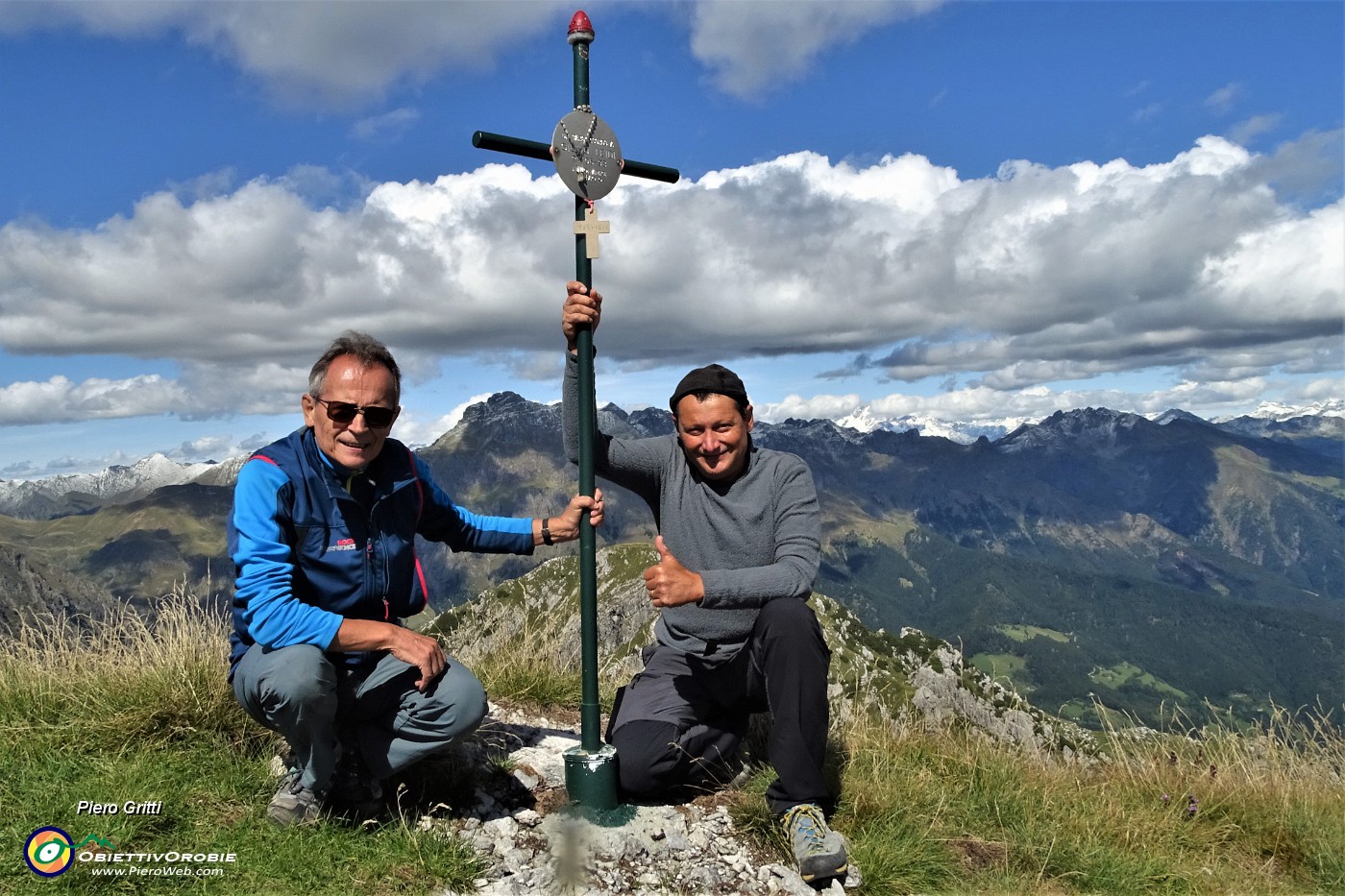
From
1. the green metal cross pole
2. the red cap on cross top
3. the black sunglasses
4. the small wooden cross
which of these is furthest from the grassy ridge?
the red cap on cross top

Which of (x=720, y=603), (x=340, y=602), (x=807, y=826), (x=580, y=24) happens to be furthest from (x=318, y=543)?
(x=580, y=24)

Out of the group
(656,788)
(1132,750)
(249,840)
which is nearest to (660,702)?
(656,788)

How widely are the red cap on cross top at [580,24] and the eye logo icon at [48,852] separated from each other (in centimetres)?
601

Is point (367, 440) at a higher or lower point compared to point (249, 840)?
higher

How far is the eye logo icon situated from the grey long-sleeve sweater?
3828 millimetres

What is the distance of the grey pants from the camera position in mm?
5043

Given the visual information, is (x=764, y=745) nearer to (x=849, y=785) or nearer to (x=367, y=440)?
(x=849, y=785)

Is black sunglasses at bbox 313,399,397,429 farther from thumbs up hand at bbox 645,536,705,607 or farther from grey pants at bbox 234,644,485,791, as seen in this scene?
thumbs up hand at bbox 645,536,705,607

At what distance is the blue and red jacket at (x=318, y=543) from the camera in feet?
16.5

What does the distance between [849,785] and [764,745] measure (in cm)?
113

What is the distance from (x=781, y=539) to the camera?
241 inches

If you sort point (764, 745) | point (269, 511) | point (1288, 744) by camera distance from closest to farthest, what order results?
point (269, 511)
point (764, 745)
point (1288, 744)

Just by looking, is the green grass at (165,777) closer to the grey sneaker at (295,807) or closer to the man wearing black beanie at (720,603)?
the grey sneaker at (295,807)

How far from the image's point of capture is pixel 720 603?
219 inches
